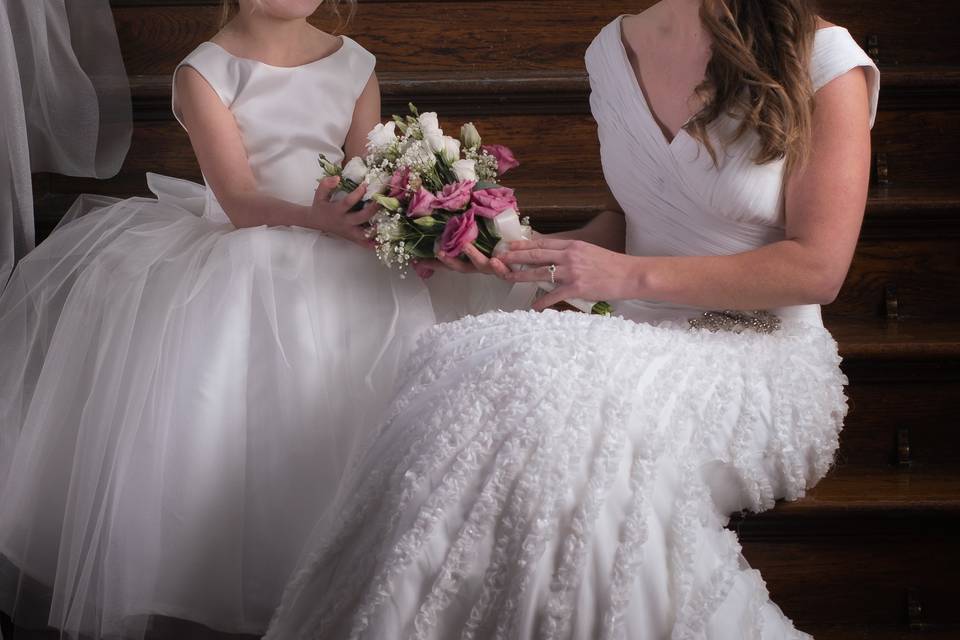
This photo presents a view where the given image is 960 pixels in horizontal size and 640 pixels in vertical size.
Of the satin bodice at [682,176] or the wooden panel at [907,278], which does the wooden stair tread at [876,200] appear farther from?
the satin bodice at [682,176]

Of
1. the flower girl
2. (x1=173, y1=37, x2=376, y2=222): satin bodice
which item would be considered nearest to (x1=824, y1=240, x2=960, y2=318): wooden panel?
the flower girl

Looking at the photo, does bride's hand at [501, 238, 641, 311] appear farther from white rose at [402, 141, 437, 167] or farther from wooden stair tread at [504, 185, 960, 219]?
wooden stair tread at [504, 185, 960, 219]

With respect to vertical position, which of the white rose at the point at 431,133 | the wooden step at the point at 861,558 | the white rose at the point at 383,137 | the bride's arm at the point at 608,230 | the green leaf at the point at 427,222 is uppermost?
the white rose at the point at 431,133

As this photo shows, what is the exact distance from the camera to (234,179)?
2139 mm

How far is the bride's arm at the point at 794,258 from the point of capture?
1742mm

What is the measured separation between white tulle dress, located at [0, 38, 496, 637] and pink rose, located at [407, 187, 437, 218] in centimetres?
19

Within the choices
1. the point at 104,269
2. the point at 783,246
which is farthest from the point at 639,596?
the point at 104,269

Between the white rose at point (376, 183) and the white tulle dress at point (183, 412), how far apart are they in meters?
0.16

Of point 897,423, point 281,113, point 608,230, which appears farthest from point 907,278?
point 281,113

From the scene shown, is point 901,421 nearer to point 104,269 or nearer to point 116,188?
point 104,269

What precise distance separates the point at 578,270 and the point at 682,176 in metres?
0.28

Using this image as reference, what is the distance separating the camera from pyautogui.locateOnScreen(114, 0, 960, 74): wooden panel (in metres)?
2.73

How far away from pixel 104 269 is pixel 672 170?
1.05 m

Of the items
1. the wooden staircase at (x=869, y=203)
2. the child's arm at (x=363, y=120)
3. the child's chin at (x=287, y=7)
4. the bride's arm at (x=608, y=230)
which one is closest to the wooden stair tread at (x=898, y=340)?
the wooden staircase at (x=869, y=203)
